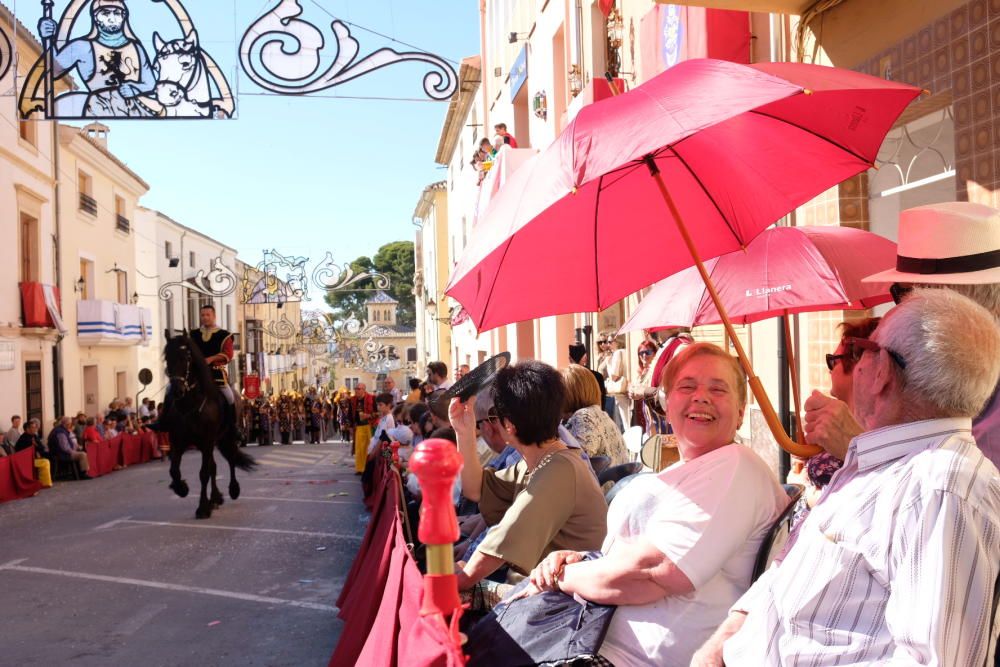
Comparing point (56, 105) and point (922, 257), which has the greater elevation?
point (56, 105)

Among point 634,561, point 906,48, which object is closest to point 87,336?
point 906,48

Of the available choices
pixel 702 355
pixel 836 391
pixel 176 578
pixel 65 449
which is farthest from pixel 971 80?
pixel 65 449

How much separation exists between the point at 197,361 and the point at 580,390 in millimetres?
7819

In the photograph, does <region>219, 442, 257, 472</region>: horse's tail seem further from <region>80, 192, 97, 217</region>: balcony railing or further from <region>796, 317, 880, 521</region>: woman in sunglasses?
<region>80, 192, 97, 217</region>: balcony railing

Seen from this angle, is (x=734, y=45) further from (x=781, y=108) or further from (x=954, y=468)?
(x=954, y=468)

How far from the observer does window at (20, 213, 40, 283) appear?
24.2 meters

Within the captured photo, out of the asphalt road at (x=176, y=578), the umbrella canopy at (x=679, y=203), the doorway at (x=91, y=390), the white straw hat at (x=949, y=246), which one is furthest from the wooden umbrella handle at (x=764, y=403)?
the doorway at (x=91, y=390)

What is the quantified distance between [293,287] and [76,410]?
23.8 ft

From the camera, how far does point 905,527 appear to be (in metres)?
1.86

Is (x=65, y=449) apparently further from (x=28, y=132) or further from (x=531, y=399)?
(x=531, y=399)

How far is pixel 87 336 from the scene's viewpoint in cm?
2764

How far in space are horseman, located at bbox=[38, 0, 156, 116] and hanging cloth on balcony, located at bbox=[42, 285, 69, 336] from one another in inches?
623

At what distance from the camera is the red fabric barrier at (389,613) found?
2.56 m

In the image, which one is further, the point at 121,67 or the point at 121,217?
the point at 121,217
